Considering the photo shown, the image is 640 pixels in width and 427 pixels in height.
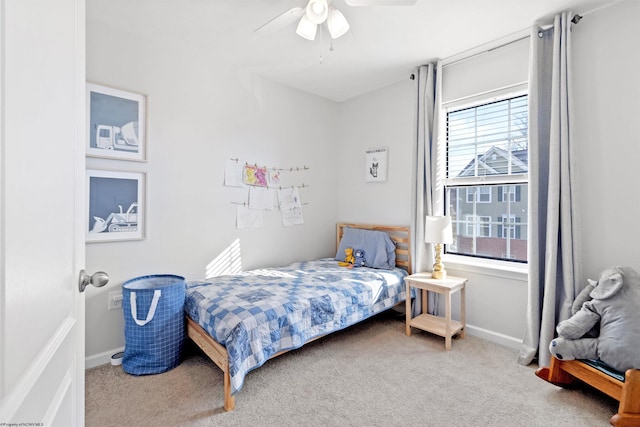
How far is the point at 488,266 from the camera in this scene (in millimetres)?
2826

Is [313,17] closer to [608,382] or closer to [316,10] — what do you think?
[316,10]

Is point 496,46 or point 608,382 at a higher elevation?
point 496,46

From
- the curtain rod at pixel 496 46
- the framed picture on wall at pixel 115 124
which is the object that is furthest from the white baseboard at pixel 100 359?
the curtain rod at pixel 496 46

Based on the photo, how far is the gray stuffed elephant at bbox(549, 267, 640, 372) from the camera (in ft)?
5.73

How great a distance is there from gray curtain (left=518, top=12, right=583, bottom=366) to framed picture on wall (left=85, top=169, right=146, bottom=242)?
10.5 ft

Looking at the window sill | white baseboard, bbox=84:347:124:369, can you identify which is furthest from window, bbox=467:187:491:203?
white baseboard, bbox=84:347:124:369

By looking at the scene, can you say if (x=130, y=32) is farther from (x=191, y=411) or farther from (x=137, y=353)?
(x=191, y=411)

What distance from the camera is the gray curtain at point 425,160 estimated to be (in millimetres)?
3115

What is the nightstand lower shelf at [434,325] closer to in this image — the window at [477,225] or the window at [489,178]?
the window at [489,178]

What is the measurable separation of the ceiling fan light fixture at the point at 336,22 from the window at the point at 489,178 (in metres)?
1.65

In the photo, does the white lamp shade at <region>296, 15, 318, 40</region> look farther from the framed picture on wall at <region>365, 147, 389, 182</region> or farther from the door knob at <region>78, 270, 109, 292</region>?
the door knob at <region>78, 270, 109, 292</region>

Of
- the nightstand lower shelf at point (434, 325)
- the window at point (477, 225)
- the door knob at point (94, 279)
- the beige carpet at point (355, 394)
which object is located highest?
the window at point (477, 225)

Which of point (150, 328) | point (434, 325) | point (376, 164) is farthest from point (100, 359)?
point (376, 164)

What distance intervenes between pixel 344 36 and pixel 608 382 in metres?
2.99
